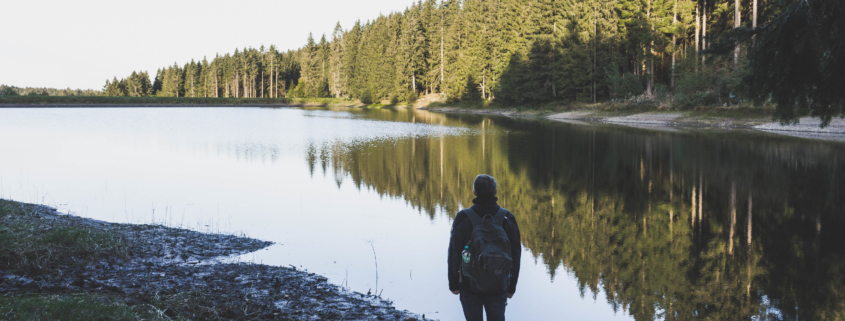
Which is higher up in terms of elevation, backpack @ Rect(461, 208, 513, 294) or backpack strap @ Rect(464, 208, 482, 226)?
backpack strap @ Rect(464, 208, 482, 226)

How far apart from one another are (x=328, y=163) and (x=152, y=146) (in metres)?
11.0

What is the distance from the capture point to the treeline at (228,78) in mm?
129750

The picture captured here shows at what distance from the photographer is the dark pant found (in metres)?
4.37

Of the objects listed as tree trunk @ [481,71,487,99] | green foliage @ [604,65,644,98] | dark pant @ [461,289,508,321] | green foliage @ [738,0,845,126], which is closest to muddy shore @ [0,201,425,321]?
dark pant @ [461,289,508,321]

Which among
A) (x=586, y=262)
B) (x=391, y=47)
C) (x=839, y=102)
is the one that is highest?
(x=391, y=47)

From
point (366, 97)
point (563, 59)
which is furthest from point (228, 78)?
point (563, 59)

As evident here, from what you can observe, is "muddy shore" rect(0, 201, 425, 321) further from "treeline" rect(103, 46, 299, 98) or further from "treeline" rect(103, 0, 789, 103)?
"treeline" rect(103, 46, 299, 98)

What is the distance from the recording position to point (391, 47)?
324 feet

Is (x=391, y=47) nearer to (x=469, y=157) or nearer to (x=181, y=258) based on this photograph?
(x=469, y=157)

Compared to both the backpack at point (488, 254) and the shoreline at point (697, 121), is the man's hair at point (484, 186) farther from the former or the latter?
the shoreline at point (697, 121)

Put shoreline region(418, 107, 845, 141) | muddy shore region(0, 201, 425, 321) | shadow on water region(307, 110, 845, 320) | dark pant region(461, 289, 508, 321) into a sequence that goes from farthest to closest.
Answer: shoreline region(418, 107, 845, 141)
shadow on water region(307, 110, 845, 320)
muddy shore region(0, 201, 425, 321)
dark pant region(461, 289, 508, 321)

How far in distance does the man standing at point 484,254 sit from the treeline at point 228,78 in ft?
414

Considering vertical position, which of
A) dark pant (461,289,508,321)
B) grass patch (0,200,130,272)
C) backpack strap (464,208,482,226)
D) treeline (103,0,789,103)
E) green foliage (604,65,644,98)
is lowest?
grass patch (0,200,130,272)

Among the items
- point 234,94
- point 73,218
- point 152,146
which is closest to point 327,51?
point 234,94
